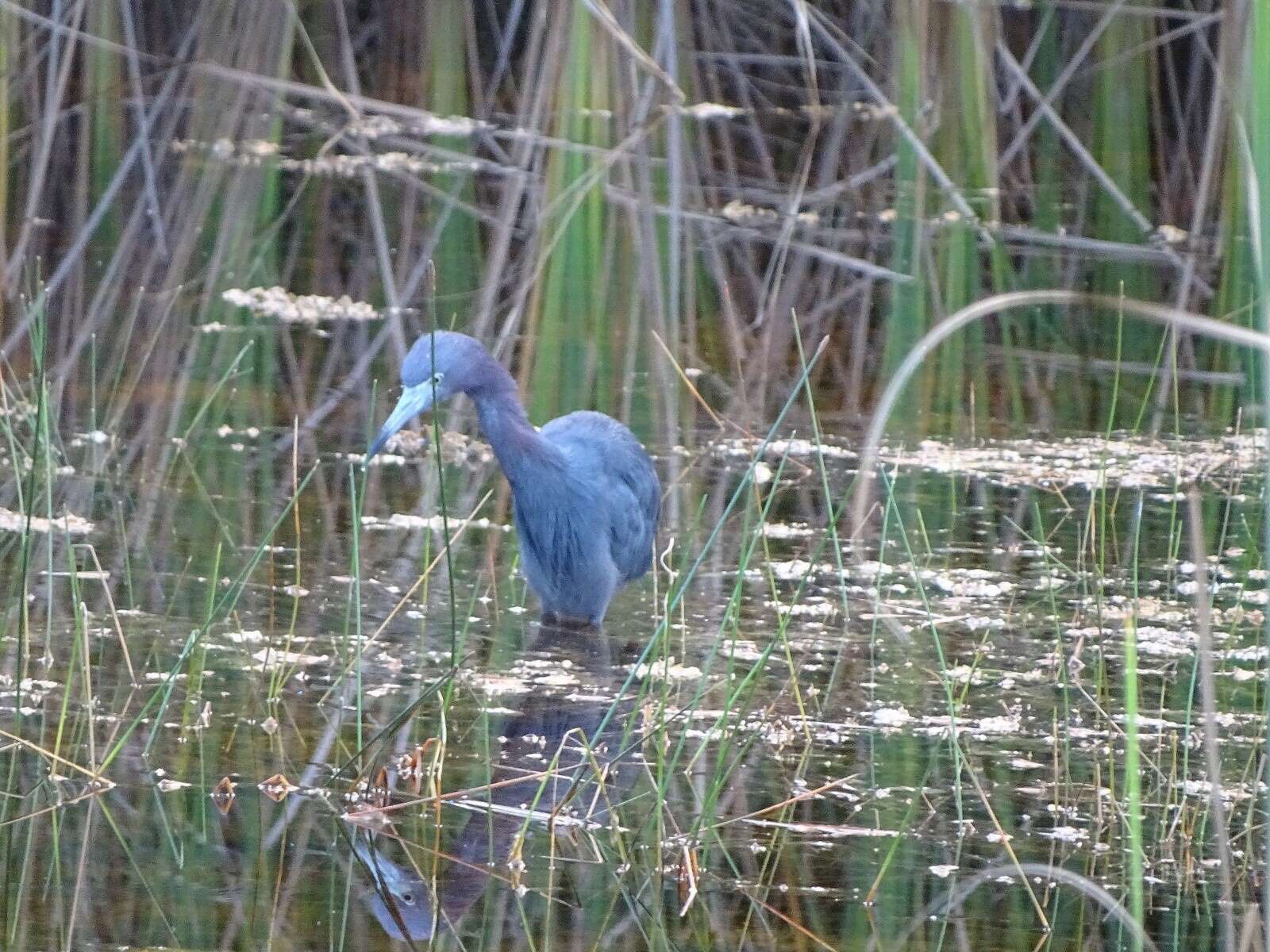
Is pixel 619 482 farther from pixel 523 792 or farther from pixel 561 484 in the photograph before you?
pixel 523 792

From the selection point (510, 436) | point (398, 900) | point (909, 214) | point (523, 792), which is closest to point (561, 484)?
point (510, 436)

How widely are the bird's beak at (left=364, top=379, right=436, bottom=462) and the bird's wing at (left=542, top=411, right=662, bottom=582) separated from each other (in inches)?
18.6

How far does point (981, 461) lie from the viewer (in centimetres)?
481

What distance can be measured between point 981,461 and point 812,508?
1.59 feet

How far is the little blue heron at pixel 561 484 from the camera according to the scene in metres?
3.98

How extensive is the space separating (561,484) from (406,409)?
1.59 feet

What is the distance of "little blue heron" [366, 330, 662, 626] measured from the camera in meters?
3.98

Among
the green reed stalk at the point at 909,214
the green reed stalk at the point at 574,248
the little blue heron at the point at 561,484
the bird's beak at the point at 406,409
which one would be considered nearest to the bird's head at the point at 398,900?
the bird's beak at the point at 406,409

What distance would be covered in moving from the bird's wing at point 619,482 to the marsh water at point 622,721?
0.09 metres

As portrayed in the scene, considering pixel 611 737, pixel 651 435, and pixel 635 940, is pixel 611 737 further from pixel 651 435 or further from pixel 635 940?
pixel 651 435

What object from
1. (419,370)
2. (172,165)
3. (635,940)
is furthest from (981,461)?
(172,165)

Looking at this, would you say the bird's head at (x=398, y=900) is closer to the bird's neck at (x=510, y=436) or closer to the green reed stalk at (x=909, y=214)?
the bird's neck at (x=510, y=436)

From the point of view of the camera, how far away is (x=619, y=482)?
4281 mm

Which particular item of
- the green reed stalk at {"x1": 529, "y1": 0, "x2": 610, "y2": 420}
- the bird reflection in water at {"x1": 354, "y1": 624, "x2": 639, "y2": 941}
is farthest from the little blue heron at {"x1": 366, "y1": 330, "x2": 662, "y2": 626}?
the green reed stalk at {"x1": 529, "y1": 0, "x2": 610, "y2": 420}
